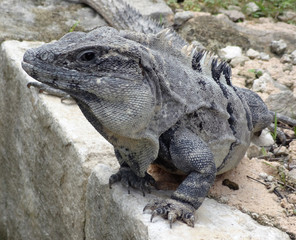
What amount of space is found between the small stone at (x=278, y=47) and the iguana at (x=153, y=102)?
8.02 ft

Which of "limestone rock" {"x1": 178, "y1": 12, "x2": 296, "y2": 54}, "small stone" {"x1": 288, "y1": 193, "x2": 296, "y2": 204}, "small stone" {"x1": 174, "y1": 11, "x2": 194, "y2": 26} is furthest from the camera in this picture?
"small stone" {"x1": 174, "y1": 11, "x2": 194, "y2": 26}

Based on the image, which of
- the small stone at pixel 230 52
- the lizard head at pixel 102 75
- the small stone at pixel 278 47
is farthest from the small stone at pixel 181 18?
the lizard head at pixel 102 75

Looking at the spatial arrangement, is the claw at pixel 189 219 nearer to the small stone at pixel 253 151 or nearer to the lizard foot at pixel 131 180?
the lizard foot at pixel 131 180

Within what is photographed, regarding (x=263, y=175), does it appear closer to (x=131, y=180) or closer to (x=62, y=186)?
(x=131, y=180)

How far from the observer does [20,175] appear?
4727 mm

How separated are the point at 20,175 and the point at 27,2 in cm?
233

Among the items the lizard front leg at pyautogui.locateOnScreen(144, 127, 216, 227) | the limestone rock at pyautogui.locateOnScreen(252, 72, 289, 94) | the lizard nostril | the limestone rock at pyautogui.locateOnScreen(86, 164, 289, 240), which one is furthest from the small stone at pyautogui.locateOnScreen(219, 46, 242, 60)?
the lizard nostril

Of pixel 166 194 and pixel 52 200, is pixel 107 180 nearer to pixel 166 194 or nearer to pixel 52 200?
pixel 166 194

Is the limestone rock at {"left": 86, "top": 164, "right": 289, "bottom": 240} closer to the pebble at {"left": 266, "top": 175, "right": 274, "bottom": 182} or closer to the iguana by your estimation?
the iguana

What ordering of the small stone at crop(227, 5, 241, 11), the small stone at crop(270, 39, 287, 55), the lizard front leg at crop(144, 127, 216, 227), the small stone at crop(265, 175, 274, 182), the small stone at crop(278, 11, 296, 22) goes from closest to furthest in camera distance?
the lizard front leg at crop(144, 127, 216, 227), the small stone at crop(265, 175, 274, 182), the small stone at crop(270, 39, 287, 55), the small stone at crop(278, 11, 296, 22), the small stone at crop(227, 5, 241, 11)

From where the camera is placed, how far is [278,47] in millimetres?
5613

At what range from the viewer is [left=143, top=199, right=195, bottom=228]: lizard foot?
8.66ft

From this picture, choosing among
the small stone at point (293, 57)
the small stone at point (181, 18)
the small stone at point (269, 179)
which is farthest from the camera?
the small stone at point (181, 18)

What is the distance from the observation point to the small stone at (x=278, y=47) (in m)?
5.59
